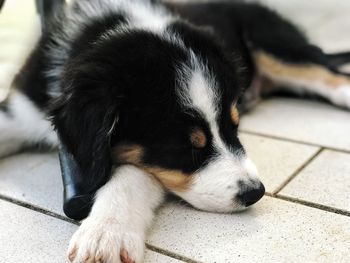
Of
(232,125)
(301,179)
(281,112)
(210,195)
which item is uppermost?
(232,125)

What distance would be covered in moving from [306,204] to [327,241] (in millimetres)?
267

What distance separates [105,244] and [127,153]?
0.41 m

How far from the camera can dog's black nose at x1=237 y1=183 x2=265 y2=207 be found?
6.06 ft

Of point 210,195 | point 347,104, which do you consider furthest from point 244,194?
Answer: point 347,104

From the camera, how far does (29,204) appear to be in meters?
2.10

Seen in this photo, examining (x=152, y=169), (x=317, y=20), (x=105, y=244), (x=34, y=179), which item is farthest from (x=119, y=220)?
A: (x=317, y=20)

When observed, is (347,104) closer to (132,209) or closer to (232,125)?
(232,125)

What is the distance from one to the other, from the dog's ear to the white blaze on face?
0.26 metres

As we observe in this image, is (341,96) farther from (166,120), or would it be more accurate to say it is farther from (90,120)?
(90,120)

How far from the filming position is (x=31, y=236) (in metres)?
1.87

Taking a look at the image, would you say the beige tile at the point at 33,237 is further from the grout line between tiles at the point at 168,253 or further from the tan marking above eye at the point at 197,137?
the tan marking above eye at the point at 197,137

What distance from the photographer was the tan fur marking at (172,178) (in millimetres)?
1904

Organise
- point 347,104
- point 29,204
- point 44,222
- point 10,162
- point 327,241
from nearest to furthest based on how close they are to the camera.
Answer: point 327,241 → point 44,222 → point 29,204 → point 10,162 → point 347,104

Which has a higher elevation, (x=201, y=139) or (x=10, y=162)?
(x=201, y=139)
